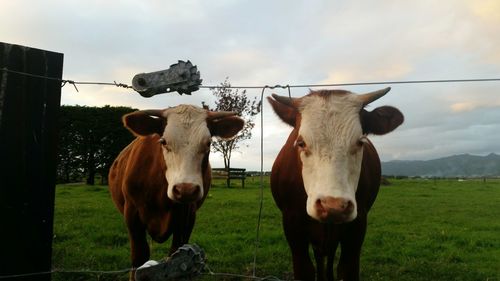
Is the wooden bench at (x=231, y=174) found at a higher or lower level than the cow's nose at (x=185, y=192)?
higher

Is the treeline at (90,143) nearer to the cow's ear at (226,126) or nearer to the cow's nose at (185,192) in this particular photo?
the cow's ear at (226,126)

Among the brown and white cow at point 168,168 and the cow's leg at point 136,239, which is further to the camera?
the cow's leg at point 136,239

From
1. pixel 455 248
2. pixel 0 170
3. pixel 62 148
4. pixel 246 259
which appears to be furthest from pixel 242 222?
pixel 62 148

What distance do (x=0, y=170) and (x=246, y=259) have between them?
16.3ft

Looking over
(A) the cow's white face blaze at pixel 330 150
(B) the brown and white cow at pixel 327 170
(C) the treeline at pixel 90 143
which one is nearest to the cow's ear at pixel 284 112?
(B) the brown and white cow at pixel 327 170

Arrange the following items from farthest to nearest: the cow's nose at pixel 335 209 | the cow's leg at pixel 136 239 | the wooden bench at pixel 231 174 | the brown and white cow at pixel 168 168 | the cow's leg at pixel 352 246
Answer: the wooden bench at pixel 231 174
the cow's leg at pixel 136 239
the brown and white cow at pixel 168 168
the cow's leg at pixel 352 246
the cow's nose at pixel 335 209

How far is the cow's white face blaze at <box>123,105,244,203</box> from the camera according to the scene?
14.6ft

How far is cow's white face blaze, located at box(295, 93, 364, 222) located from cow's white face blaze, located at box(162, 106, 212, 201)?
3.98ft

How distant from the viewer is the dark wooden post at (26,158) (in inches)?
135

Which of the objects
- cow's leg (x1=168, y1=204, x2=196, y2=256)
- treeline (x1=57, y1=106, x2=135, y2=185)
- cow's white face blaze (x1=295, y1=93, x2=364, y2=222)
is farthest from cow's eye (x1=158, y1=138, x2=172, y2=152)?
treeline (x1=57, y1=106, x2=135, y2=185)

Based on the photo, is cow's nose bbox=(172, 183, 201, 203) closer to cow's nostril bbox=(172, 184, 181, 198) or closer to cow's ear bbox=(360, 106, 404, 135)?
cow's nostril bbox=(172, 184, 181, 198)

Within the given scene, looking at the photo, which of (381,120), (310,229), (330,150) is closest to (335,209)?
(330,150)

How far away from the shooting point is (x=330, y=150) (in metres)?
3.57

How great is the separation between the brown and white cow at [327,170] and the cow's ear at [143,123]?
1.32 metres
